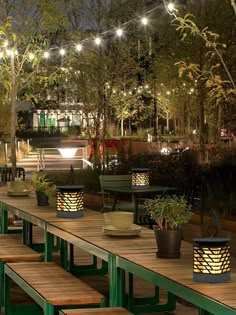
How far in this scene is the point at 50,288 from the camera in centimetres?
700

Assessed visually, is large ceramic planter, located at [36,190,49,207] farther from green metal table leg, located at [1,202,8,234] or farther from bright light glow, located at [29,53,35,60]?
bright light glow, located at [29,53,35,60]

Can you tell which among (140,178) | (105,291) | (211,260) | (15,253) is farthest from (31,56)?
(211,260)

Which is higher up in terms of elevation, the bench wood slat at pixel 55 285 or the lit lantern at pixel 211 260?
the lit lantern at pixel 211 260

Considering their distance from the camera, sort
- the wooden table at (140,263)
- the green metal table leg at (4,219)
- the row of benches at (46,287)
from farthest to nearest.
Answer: the green metal table leg at (4,219) → the row of benches at (46,287) → the wooden table at (140,263)

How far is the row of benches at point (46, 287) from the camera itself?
21.3ft

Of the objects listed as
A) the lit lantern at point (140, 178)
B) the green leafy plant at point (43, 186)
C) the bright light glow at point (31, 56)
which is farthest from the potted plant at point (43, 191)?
the bright light glow at point (31, 56)

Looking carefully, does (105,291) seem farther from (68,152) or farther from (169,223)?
(68,152)

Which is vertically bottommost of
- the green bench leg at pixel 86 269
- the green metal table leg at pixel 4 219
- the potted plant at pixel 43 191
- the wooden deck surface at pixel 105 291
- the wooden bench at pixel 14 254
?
the wooden deck surface at pixel 105 291

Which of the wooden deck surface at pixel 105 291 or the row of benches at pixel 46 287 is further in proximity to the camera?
the wooden deck surface at pixel 105 291

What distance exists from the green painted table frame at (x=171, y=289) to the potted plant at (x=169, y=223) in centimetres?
26

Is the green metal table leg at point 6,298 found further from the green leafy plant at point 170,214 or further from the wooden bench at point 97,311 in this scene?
the green leafy plant at point 170,214

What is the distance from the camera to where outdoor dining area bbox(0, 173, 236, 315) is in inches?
212

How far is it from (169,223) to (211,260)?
90 centimetres

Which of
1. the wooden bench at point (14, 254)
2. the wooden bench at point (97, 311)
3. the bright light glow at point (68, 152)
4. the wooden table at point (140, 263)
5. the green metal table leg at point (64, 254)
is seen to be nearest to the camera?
the wooden table at point (140, 263)
